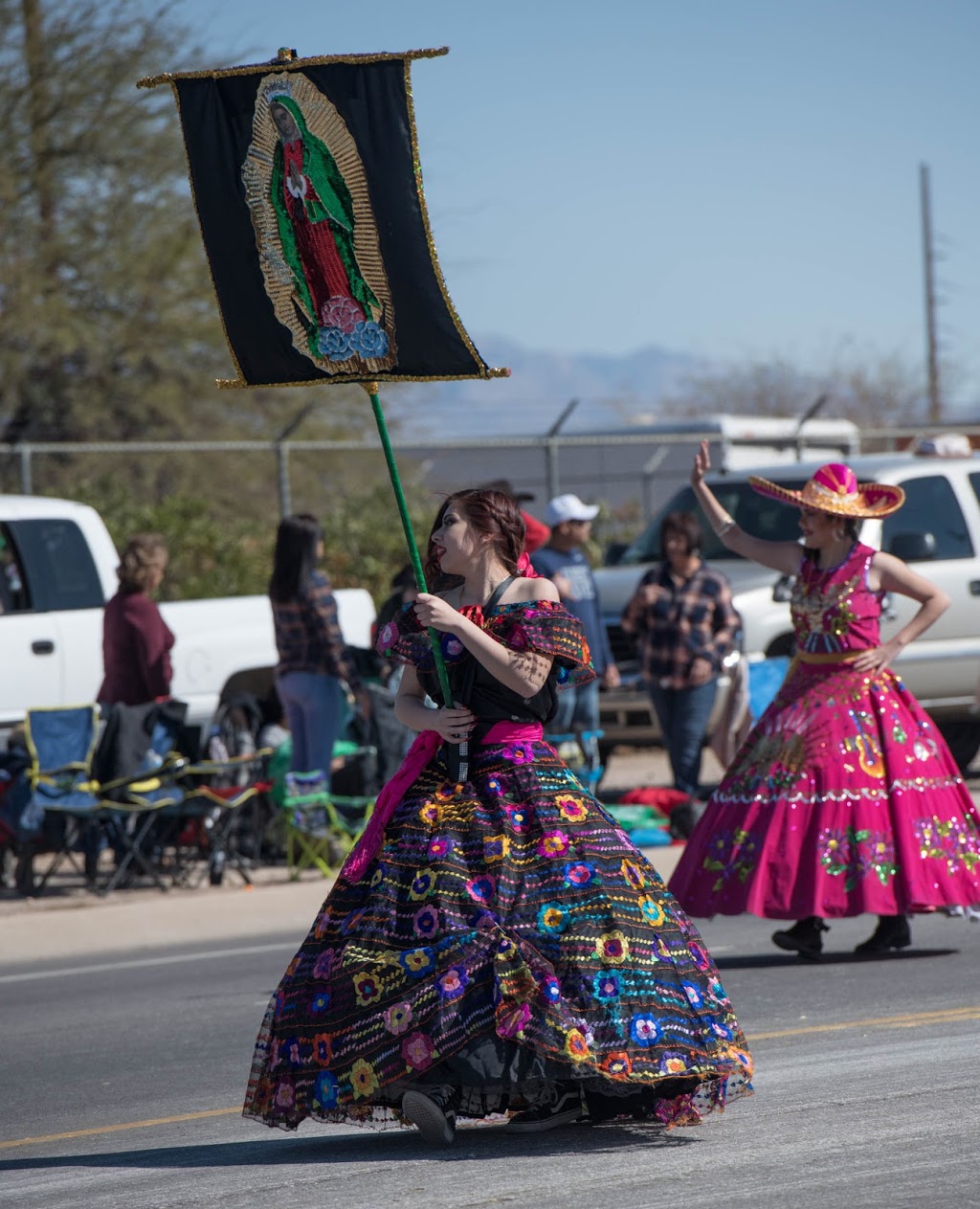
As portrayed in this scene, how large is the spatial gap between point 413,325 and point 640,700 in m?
8.77

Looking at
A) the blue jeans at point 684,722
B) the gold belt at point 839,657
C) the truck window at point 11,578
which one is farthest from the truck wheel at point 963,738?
the gold belt at point 839,657

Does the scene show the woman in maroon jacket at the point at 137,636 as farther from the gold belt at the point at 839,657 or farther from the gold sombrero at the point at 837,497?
the gold belt at the point at 839,657

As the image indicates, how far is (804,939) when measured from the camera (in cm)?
851

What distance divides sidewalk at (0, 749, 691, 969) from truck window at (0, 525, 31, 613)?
1908 mm

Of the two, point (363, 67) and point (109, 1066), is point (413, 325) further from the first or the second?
point (109, 1066)

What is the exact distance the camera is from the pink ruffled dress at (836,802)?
26.4 feet

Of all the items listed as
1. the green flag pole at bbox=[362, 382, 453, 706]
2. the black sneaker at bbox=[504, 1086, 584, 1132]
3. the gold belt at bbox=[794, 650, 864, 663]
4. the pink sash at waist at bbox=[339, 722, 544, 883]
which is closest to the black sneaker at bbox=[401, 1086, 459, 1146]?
the black sneaker at bbox=[504, 1086, 584, 1132]

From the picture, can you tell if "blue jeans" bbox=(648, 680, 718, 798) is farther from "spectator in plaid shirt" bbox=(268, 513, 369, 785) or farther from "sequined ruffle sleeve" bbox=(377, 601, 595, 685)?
"sequined ruffle sleeve" bbox=(377, 601, 595, 685)

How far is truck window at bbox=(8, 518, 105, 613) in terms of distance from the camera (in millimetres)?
12727

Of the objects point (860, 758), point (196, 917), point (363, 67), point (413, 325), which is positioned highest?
point (363, 67)

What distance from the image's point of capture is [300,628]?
11586 mm

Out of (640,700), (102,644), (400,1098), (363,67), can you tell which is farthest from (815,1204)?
(640,700)

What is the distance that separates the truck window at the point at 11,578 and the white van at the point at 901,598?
13.6ft

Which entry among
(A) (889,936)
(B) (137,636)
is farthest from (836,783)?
(B) (137,636)
